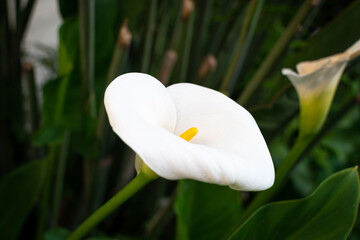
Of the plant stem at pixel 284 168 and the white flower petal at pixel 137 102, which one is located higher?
the white flower petal at pixel 137 102

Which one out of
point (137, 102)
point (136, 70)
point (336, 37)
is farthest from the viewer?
point (136, 70)

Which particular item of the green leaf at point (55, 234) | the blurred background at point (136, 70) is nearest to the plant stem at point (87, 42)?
the blurred background at point (136, 70)

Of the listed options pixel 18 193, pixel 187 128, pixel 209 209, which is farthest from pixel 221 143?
pixel 18 193

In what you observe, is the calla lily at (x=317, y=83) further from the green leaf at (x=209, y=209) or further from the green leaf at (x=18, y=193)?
the green leaf at (x=18, y=193)

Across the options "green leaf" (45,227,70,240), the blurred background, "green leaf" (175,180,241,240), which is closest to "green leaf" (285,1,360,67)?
the blurred background

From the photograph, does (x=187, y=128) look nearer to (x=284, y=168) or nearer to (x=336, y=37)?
(x=284, y=168)

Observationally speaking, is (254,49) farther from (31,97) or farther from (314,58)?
(31,97)

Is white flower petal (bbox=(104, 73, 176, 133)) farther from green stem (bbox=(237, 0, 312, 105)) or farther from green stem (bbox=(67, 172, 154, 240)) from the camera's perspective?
green stem (bbox=(237, 0, 312, 105))

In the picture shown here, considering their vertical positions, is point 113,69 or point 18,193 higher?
point 113,69

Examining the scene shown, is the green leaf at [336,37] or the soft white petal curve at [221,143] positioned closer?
the soft white petal curve at [221,143]
